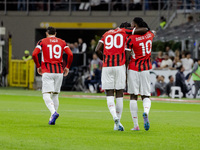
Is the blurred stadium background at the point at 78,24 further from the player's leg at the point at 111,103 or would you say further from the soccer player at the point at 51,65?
the player's leg at the point at 111,103

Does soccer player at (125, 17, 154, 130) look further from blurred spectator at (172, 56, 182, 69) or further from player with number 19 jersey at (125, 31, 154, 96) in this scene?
blurred spectator at (172, 56, 182, 69)

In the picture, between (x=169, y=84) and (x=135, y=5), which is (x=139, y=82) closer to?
(x=169, y=84)

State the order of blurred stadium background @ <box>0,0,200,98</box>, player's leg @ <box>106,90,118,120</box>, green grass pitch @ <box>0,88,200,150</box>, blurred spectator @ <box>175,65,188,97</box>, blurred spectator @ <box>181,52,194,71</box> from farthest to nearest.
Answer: blurred stadium background @ <box>0,0,200,98</box> < blurred spectator @ <box>181,52,194,71</box> < blurred spectator @ <box>175,65,188,97</box> < player's leg @ <box>106,90,118,120</box> < green grass pitch @ <box>0,88,200,150</box>

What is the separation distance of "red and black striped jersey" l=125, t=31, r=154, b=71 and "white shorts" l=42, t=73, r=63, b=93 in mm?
2141

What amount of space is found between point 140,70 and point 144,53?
1.18 ft

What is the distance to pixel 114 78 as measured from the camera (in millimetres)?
12219

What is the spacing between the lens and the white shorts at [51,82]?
13438 mm

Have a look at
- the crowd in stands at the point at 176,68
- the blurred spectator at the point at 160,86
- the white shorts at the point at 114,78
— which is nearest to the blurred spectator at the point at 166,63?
the crowd in stands at the point at 176,68

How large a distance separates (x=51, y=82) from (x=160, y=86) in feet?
50.9

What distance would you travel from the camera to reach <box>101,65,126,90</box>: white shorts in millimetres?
12141

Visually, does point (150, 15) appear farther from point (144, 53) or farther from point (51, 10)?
point (144, 53)

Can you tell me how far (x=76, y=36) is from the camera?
47906 mm

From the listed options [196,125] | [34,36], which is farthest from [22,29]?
[196,125]

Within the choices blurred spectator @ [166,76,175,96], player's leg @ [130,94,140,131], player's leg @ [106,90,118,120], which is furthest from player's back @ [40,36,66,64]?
blurred spectator @ [166,76,175,96]
